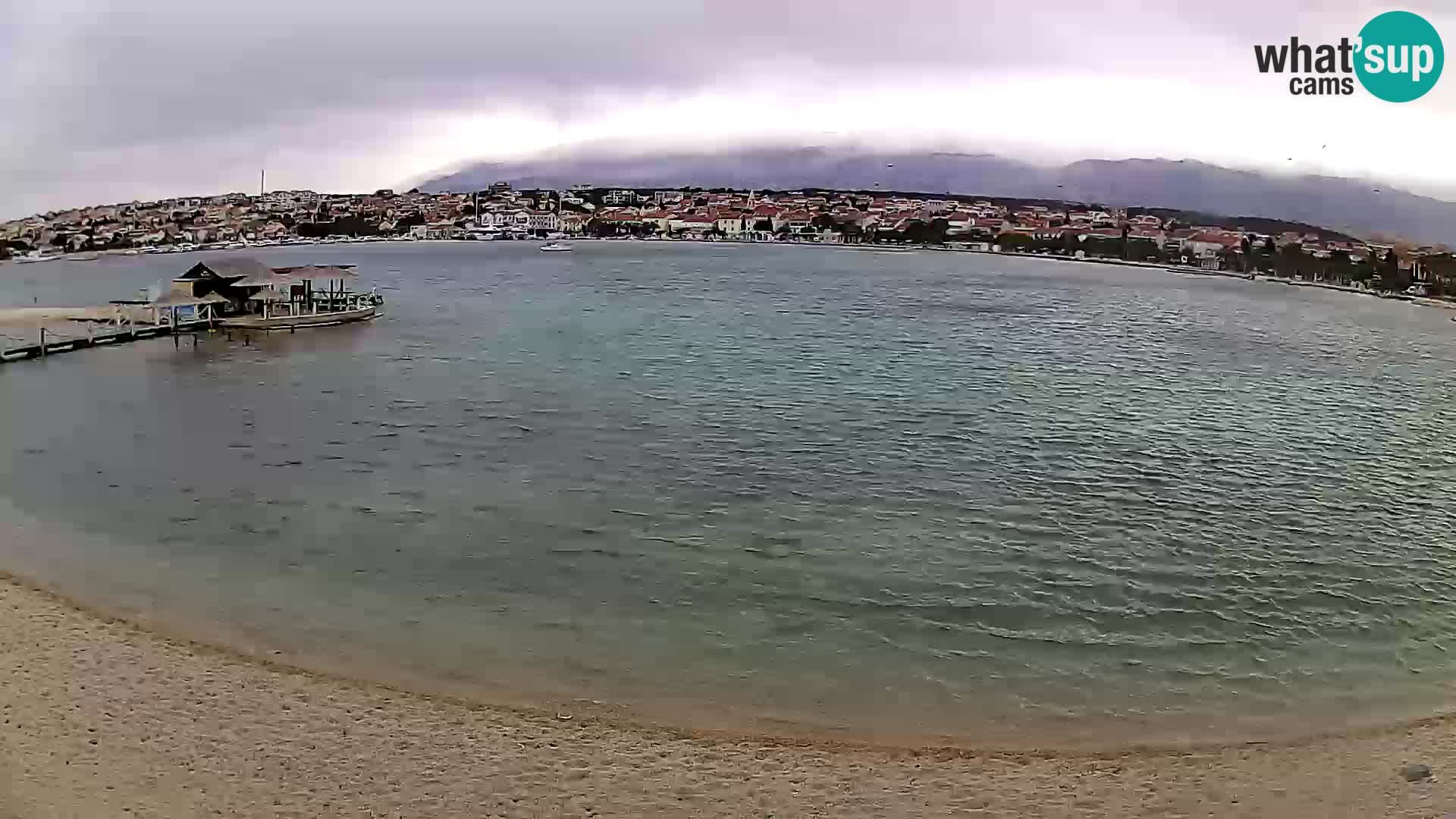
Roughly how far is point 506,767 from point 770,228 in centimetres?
10411

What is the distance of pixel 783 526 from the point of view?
35.8ft

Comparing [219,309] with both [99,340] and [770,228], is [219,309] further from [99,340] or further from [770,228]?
[770,228]

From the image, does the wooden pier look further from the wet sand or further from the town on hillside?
the town on hillside

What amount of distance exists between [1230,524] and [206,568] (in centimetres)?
1002

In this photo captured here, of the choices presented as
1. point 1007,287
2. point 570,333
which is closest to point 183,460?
point 570,333

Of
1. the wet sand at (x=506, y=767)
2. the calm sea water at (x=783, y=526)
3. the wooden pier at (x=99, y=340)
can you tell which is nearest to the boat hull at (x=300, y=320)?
the wooden pier at (x=99, y=340)

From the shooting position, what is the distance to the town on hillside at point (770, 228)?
6925 cm

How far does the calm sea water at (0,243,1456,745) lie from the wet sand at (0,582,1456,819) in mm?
467

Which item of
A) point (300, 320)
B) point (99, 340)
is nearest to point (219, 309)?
point (300, 320)

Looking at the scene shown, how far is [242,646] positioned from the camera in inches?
295

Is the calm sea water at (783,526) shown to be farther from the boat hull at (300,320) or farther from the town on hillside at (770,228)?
the town on hillside at (770,228)

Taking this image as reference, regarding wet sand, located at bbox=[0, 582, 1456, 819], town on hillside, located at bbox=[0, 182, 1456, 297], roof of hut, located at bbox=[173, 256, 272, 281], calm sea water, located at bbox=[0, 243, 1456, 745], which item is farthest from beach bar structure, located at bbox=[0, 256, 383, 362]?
town on hillside, located at bbox=[0, 182, 1456, 297]

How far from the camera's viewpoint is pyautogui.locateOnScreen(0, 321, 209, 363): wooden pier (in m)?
22.9

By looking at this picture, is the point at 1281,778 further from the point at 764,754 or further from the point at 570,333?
the point at 570,333
